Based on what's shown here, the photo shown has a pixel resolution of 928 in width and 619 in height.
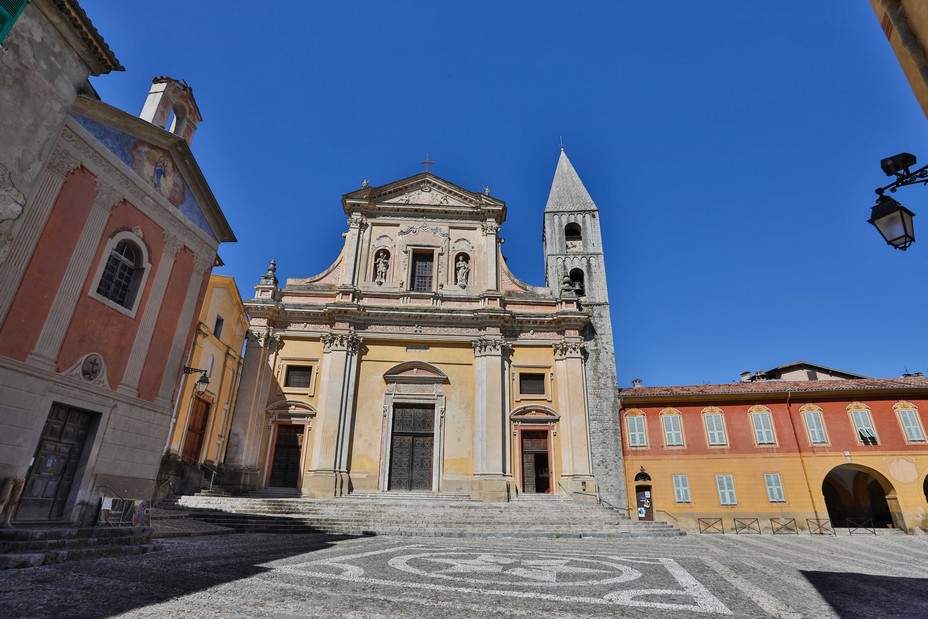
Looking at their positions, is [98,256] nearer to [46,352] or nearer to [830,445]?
[46,352]

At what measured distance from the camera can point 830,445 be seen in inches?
809

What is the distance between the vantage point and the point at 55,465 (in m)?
7.82

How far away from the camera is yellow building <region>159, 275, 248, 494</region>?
1564 centimetres

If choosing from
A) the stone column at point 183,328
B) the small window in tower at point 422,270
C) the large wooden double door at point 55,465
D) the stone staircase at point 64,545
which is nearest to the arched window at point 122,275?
the stone column at point 183,328

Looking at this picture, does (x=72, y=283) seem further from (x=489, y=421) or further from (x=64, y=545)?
(x=489, y=421)

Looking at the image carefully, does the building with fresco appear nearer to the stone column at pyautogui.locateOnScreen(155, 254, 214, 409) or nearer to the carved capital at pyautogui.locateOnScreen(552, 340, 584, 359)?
the stone column at pyautogui.locateOnScreen(155, 254, 214, 409)

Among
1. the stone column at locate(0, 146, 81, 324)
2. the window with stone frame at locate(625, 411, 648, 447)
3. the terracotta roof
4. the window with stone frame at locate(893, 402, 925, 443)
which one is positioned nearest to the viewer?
the stone column at locate(0, 146, 81, 324)

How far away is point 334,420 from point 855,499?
26.0 m

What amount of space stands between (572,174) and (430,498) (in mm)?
20028

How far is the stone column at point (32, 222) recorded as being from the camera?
7098 mm

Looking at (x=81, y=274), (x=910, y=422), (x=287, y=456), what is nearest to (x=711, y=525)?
(x=910, y=422)

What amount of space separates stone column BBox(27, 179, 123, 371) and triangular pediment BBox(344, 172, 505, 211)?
13.5 metres

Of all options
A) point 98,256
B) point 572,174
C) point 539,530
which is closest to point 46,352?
point 98,256

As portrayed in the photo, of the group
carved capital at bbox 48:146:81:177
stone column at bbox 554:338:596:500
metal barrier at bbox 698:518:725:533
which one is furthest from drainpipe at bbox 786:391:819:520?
carved capital at bbox 48:146:81:177
